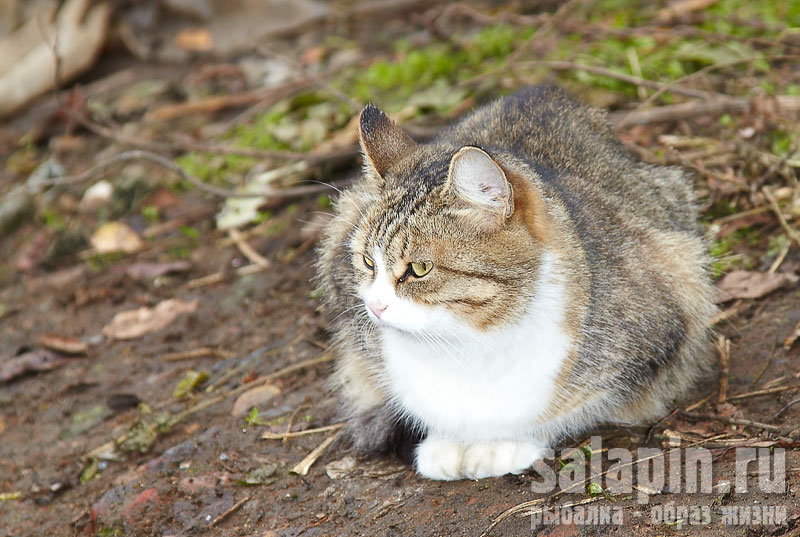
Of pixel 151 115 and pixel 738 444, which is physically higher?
pixel 151 115

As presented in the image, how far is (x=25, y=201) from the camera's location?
20.2ft

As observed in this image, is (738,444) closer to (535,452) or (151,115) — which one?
(535,452)

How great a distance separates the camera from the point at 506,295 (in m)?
2.74

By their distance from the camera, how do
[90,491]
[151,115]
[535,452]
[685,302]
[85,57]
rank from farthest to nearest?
[85,57]
[151,115]
[90,491]
[685,302]
[535,452]

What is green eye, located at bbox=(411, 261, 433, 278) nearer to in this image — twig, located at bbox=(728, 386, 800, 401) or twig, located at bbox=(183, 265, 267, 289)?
twig, located at bbox=(728, 386, 800, 401)

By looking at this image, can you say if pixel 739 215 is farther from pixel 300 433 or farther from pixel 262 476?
pixel 262 476

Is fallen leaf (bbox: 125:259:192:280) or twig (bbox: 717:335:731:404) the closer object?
twig (bbox: 717:335:731:404)

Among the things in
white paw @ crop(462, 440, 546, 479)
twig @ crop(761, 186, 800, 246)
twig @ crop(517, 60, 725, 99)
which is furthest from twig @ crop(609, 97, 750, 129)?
white paw @ crop(462, 440, 546, 479)

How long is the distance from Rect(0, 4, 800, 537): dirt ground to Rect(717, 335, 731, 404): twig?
0.05 ft

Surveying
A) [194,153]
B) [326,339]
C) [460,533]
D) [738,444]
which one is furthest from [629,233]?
[194,153]

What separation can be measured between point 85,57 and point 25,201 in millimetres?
1840

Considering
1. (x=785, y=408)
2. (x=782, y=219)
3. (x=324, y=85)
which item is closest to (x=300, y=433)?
(x=785, y=408)

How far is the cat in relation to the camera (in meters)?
2.75

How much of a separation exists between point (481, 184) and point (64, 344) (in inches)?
118
